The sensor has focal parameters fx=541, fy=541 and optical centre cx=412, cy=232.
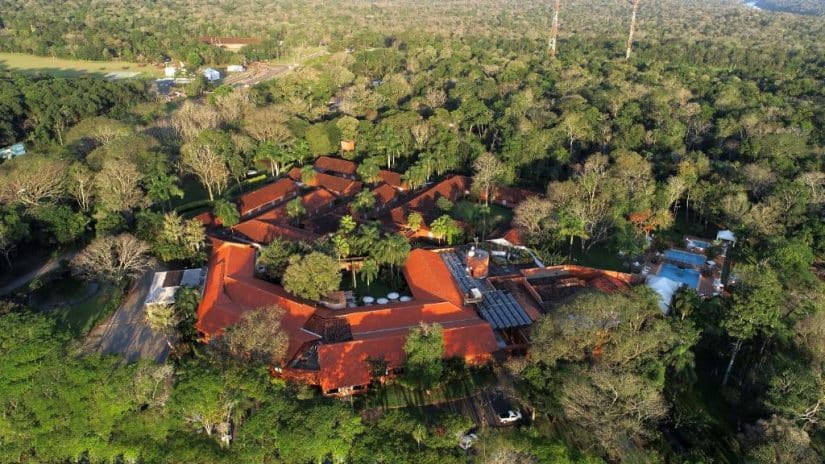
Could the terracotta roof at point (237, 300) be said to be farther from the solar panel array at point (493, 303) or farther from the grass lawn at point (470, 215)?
the grass lawn at point (470, 215)

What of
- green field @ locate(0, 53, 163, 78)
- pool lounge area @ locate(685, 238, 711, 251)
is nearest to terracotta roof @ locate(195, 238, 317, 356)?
pool lounge area @ locate(685, 238, 711, 251)

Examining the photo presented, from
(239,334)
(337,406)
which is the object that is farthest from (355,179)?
(337,406)

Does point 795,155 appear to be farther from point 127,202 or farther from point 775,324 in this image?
point 127,202

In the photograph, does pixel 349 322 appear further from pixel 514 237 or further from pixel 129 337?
pixel 514 237

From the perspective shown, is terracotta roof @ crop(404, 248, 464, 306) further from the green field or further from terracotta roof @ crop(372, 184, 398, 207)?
the green field

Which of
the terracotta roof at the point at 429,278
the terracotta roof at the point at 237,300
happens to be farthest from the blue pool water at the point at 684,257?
the terracotta roof at the point at 237,300
